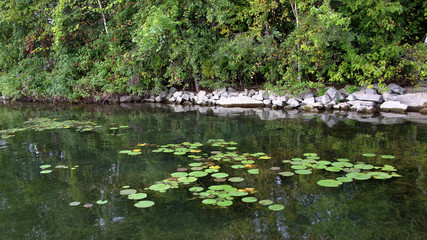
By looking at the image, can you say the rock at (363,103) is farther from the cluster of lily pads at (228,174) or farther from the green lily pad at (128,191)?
the green lily pad at (128,191)

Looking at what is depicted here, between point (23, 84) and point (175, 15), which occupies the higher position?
point (175, 15)

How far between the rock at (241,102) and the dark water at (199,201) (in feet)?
13.3

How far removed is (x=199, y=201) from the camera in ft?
10.3

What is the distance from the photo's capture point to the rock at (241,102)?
10266 mm

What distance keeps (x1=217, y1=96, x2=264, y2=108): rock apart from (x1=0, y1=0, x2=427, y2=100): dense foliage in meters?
0.68

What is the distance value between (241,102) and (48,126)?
5394mm

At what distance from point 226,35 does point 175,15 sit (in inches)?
64.5

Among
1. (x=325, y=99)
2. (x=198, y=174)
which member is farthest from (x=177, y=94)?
(x=198, y=174)

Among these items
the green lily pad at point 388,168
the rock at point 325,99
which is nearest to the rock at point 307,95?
the rock at point 325,99

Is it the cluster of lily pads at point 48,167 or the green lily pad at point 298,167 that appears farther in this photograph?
the cluster of lily pads at point 48,167

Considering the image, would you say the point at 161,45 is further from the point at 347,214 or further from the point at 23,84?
the point at 347,214

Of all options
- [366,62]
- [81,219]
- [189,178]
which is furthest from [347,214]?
[366,62]

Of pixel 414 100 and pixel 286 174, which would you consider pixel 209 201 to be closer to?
pixel 286 174

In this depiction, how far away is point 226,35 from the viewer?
10.4 metres
